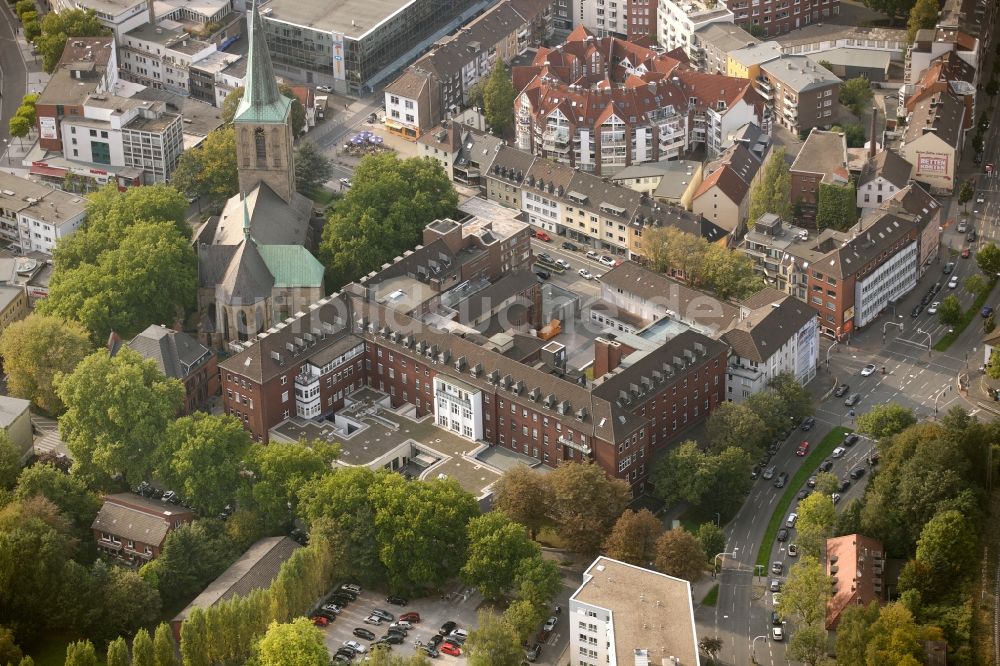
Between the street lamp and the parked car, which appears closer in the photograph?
the street lamp

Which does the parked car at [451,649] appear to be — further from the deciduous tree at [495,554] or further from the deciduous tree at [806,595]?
the deciduous tree at [806,595]

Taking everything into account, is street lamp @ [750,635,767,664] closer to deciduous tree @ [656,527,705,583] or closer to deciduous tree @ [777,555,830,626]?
deciduous tree @ [777,555,830,626]

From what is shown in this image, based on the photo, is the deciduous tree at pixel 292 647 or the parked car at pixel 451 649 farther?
the parked car at pixel 451 649

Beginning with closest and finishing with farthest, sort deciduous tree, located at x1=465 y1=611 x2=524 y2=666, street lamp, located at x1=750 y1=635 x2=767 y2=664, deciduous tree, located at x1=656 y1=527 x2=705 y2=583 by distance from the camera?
1. deciduous tree, located at x1=465 y1=611 x2=524 y2=666
2. street lamp, located at x1=750 y1=635 x2=767 y2=664
3. deciduous tree, located at x1=656 y1=527 x2=705 y2=583

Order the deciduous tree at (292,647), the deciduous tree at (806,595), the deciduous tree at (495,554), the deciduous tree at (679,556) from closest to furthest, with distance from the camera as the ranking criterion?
the deciduous tree at (292,647) → the deciduous tree at (806,595) → the deciduous tree at (679,556) → the deciduous tree at (495,554)

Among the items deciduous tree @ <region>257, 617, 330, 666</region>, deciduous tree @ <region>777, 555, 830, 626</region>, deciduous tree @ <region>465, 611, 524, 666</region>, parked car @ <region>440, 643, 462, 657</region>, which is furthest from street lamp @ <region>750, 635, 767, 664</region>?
deciduous tree @ <region>257, 617, 330, 666</region>

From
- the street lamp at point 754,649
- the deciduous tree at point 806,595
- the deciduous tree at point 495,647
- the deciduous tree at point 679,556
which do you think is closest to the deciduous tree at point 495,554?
the deciduous tree at point 495,647

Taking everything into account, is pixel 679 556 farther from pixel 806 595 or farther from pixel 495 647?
pixel 495 647
